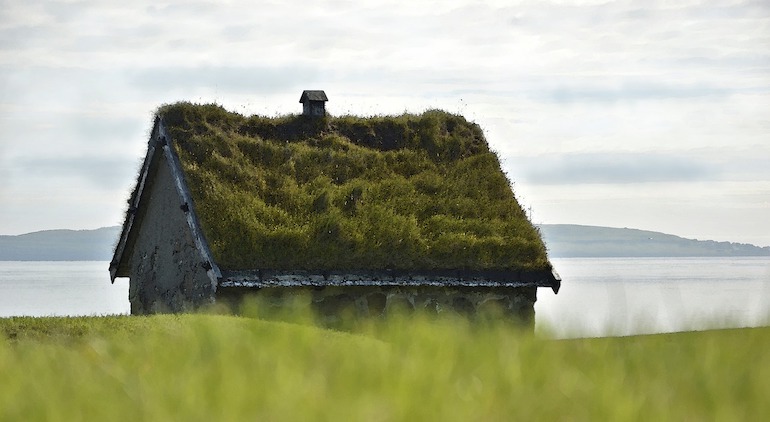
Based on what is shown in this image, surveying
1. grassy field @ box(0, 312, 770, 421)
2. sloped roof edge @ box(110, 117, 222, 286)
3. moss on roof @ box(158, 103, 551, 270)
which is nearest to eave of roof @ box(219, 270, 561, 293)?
moss on roof @ box(158, 103, 551, 270)

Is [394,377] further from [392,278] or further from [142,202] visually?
[142,202]

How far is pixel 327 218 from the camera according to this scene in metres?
16.8

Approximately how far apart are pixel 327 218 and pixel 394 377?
10916 millimetres

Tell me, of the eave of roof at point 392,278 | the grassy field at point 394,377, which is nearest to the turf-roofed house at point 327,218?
the eave of roof at point 392,278

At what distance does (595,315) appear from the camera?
774 centimetres

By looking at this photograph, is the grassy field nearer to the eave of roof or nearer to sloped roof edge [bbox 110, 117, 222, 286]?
the eave of roof

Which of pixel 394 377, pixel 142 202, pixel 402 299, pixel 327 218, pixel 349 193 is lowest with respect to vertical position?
pixel 402 299

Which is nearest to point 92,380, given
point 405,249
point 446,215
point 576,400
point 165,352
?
point 165,352

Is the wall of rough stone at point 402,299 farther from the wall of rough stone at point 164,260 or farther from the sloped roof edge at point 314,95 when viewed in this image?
the sloped roof edge at point 314,95

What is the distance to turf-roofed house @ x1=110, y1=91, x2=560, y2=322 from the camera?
1600 centimetres

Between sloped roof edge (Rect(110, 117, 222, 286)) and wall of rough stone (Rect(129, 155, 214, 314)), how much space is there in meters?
0.18

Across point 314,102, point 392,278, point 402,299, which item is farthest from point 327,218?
point 314,102

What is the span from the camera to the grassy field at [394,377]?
17.9 ft

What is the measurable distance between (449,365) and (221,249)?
9892mm
